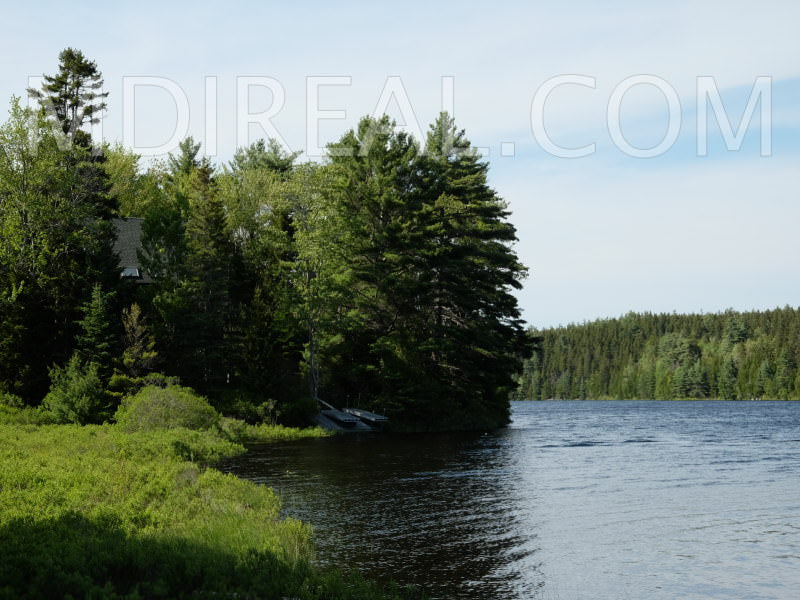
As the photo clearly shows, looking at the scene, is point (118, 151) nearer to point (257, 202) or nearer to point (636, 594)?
point (257, 202)

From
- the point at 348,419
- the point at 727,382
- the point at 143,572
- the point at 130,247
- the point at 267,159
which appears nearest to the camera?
the point at 143,572

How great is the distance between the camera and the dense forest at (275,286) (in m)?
42.4

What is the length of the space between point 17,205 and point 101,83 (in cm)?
1735

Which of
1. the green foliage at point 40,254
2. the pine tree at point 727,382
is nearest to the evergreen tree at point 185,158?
the green foliage at point 40,254

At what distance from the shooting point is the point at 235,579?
38.6ft

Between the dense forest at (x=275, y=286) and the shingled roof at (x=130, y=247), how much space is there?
3.03 m

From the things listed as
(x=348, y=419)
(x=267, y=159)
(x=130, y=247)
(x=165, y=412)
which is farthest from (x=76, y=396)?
(x=267, y=159)

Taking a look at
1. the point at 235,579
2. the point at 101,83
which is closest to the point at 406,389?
the point at 101,83

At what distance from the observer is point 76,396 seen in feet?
128

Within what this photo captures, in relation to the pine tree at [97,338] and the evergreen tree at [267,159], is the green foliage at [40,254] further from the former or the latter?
the evergreen tree at [267,159]

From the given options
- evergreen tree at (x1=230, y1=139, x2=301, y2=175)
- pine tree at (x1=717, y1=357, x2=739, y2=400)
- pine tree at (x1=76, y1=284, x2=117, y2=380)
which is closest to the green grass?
pine tree at (x1=76, y1=284, x2=117, y2=380)

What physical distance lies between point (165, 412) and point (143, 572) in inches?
1023

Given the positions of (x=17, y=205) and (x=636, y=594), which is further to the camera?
(x=17, y=205)

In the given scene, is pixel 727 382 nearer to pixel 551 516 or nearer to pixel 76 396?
pixel 76 396
